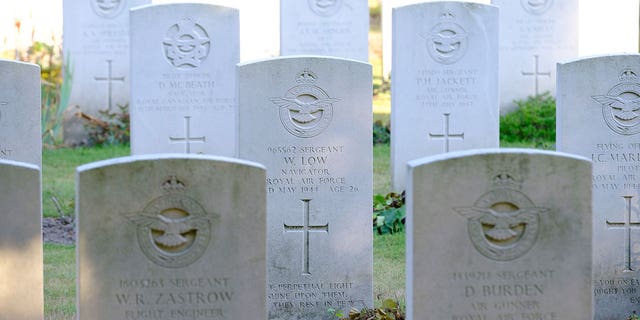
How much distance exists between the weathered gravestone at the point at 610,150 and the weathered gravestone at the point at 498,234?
1.78 meters

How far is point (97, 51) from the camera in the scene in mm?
13594

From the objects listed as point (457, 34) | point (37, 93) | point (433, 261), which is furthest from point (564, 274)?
point (457, 34)

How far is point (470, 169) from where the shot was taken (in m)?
4.78

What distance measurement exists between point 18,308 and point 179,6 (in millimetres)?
5027

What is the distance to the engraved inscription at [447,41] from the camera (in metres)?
9.73

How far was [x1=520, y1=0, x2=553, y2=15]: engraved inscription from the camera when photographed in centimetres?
1368

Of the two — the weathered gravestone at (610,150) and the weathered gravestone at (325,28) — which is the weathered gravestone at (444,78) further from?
the weathered gravestone at (325,28)

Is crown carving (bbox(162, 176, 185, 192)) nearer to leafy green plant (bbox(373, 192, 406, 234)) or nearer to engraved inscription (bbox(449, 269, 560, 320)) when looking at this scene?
engraved inscription (bbox(449, 269, 560, 320))

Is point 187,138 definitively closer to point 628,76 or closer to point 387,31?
point 628,76

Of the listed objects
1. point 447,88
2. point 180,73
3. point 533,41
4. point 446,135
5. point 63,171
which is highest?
point 533,41

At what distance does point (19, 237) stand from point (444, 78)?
5592 mm

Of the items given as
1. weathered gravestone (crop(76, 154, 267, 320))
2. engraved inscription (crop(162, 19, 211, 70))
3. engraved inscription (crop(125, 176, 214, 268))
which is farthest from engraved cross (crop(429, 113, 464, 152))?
engraved inscription (crop(125, 176, 214, 268))

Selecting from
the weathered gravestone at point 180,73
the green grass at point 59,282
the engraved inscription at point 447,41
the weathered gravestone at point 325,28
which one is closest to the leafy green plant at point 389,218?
the engraved inscription at point 447,41

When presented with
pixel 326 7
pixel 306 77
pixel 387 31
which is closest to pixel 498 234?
pixel 306 77
